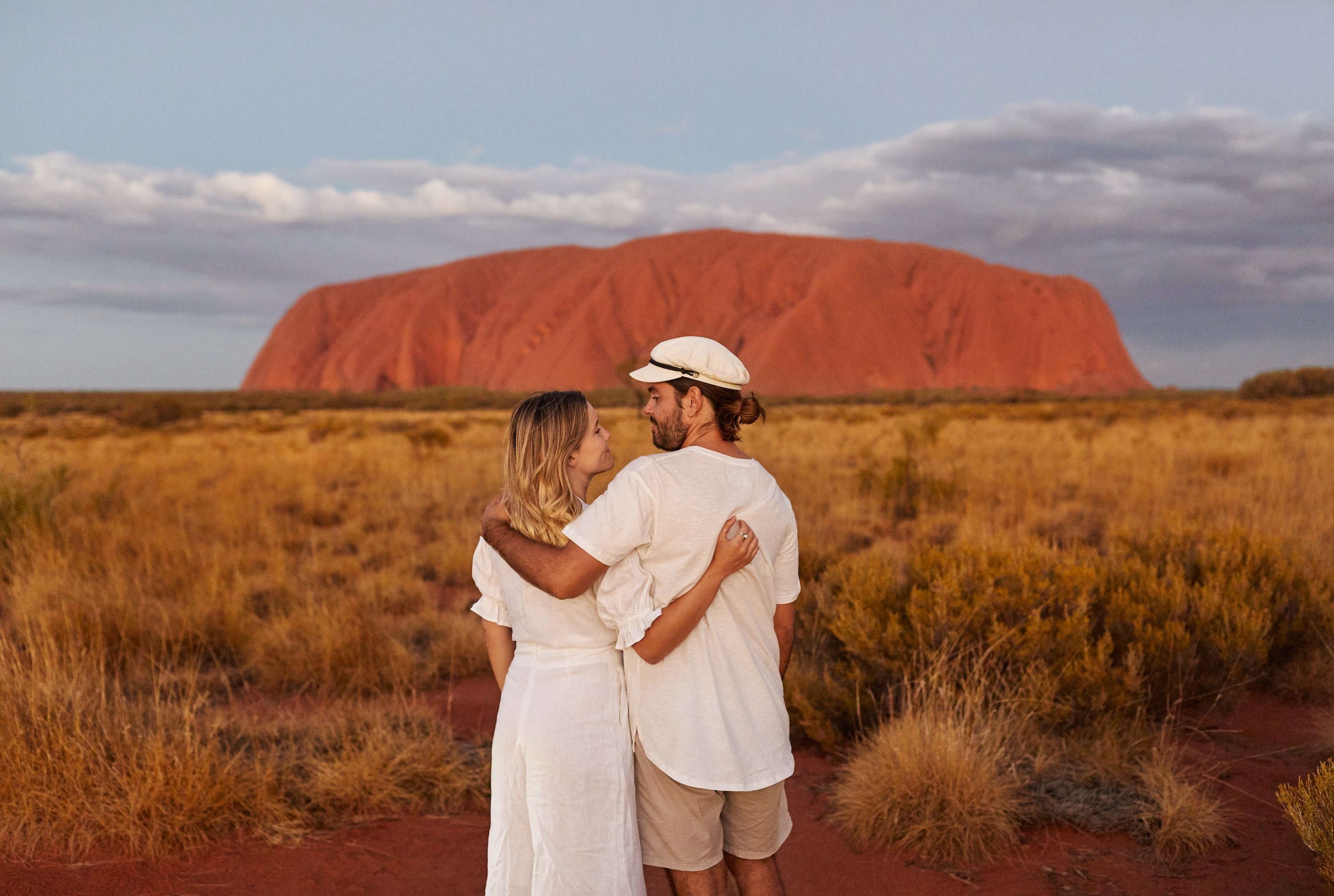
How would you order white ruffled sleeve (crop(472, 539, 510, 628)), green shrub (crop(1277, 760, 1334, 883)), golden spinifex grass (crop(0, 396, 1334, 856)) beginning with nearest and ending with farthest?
white ruffled sleeve (crop(472, 539, 510, 628))
green shrub (crop(1277, 760, 1334, 883))
golden spinifex grass (crop(0, 396, 1334, 856))

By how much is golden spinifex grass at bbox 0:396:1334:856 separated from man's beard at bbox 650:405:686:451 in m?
2.26

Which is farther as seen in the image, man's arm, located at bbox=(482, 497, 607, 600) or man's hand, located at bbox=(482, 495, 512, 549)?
man's hand, located at bbox=(482, 495, 512, 549)

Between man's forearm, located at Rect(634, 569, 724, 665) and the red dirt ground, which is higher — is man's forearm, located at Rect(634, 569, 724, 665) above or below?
above

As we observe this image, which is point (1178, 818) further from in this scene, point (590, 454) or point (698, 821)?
point (590, 454)

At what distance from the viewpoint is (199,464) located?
49.3 ft

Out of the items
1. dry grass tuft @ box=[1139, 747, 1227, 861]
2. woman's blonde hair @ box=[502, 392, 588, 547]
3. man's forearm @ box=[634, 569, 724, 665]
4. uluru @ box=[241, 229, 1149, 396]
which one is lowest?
dry grass tuft @ box=[1139, 747, 1227, 861]

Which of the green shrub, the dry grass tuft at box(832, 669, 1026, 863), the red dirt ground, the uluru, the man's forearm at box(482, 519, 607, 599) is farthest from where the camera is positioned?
the uluru

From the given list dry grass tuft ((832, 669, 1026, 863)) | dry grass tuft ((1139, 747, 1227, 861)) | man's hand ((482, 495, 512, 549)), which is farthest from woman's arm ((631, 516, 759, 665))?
dry grass tuft ((1139, 747, 1227, 861))

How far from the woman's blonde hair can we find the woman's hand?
0.35m

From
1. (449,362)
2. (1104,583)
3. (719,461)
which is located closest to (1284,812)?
(1104,583)

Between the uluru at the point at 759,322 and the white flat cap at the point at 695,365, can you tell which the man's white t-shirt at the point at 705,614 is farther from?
the uluru at the point at 759,322

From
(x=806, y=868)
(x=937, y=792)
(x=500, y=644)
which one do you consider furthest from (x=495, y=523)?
(x=937, y=792)

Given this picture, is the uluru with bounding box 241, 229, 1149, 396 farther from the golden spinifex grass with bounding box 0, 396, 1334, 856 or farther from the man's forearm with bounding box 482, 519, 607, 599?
the man's forearm with bounding box 482, 519, 607, 599

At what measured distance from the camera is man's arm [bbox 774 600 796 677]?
2.23 metres
